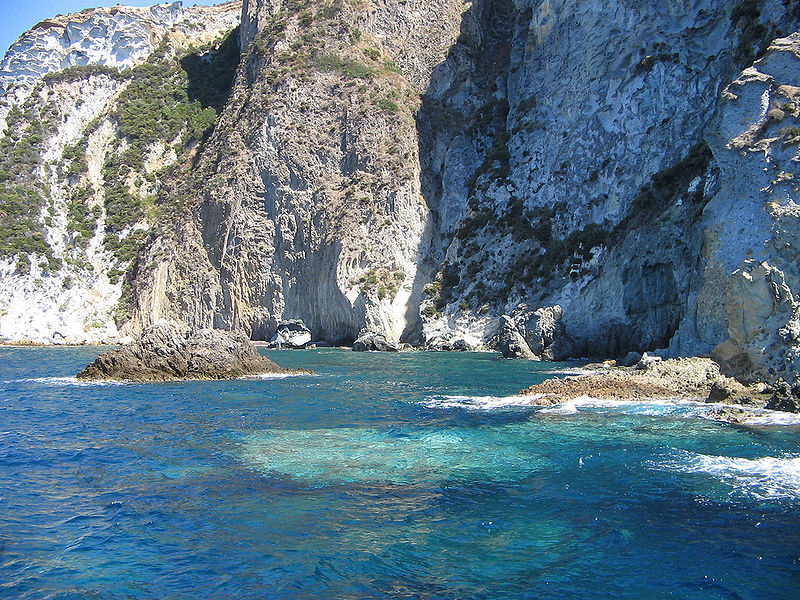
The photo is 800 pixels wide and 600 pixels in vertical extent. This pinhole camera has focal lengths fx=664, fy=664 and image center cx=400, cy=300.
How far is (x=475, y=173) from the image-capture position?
192 feet

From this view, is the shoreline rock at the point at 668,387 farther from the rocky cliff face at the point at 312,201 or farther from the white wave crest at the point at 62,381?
A: the rocky cliff face at the point at 312,201

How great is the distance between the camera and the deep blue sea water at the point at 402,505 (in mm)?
Answer: 7871

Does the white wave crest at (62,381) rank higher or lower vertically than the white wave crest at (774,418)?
lower

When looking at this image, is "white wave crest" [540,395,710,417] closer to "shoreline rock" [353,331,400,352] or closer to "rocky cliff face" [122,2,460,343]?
"shoreline rock" [353,331,400,352]

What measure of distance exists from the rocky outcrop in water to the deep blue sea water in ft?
33.9

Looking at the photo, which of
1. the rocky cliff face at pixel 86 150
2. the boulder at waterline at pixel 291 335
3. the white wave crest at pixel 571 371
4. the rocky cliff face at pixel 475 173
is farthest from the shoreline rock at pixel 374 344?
the rocky cliff face at pixel 86 150

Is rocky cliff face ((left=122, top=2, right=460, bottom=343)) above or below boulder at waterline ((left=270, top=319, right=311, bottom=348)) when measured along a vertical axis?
above

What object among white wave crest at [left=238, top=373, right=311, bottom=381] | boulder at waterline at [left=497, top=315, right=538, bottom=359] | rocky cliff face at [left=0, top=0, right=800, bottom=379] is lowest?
white wave crest at [left=238, top=373, right=311, bottom=381]

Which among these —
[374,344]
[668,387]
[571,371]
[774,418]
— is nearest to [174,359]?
[571,371]

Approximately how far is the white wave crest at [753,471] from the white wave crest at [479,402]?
7.44 metres

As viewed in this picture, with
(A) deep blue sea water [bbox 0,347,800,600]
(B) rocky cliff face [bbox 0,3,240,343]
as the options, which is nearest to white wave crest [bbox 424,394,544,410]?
(A) deep blue sea water [bbox 0,347,800,600]

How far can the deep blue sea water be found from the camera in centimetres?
787

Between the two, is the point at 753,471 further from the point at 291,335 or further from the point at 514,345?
the point at 291,335

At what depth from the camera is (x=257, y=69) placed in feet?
221
